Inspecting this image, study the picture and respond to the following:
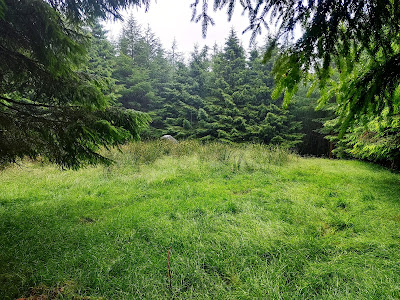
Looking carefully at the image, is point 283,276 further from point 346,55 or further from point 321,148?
point 321,148

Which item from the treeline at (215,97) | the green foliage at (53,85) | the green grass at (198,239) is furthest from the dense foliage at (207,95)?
the green foliage at (53,85)

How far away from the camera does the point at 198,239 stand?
2.60m

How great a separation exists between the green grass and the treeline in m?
10.2

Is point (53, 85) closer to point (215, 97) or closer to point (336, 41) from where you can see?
point (336, 41)

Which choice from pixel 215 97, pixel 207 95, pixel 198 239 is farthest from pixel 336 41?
pixel 207 95

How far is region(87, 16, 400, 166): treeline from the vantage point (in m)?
15.0

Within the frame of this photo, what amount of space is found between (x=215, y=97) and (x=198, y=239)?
51.5 feet

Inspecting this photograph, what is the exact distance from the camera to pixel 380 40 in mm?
1300

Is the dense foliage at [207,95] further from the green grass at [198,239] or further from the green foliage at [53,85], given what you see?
the green foliage at [53,85]

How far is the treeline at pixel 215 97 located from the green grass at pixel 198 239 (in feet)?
33.6

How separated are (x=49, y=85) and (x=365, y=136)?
26.3 feet

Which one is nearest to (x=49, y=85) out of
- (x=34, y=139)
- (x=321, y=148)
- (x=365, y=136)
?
(x=34, y=139)

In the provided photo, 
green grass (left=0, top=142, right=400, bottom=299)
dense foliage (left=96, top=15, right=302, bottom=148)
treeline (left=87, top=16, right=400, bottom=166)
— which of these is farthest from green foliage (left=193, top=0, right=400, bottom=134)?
dense foliage (left=96, top=15, right=302, bottom=148)

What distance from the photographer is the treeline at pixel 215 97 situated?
15.0 meters
